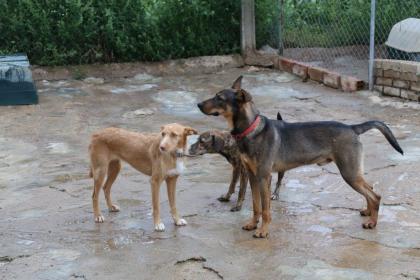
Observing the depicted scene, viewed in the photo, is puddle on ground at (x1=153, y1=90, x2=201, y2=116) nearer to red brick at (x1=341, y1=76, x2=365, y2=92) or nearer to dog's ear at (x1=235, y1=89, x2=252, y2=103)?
red brick at (x1=341, y1=76, x2=365, y2=92)

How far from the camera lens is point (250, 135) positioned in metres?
5.43

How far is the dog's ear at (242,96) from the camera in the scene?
17.6ft

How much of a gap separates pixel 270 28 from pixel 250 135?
828 centimetres

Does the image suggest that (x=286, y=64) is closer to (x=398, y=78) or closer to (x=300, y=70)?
(x=300, y=70)

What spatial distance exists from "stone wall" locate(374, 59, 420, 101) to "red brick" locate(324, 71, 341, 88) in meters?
0.74

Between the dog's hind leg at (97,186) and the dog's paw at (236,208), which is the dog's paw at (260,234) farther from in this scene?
the dog's hind leg at (97,186)

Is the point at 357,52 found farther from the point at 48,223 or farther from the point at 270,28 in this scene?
the point at 48,223

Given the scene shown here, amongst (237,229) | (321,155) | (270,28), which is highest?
(270,28)

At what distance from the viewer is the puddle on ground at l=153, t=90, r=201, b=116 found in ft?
33.0

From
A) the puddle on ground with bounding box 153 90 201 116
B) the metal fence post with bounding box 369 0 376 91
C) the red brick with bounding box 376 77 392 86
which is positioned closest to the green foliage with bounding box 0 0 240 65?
the puddle on ground with bounding box 153 90 201 116

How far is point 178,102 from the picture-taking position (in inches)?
419

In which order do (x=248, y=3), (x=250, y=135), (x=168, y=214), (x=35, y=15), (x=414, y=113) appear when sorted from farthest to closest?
(x=248, y=3)
(x=35, y=15)
(x=414, y=113)
(x=168, y=214)
(x=250, y=135)

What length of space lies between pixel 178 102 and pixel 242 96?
535 centimetres

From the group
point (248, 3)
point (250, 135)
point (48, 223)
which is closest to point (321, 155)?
point (250, 135)
